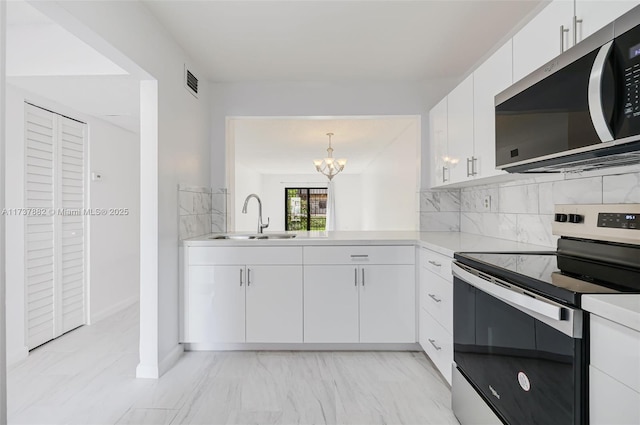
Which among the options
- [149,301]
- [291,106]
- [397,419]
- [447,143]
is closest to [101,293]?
[149,301]

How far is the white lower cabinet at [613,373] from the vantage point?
805mm

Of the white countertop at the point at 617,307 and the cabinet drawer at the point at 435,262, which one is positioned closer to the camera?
the white countertop at the point at 617,307

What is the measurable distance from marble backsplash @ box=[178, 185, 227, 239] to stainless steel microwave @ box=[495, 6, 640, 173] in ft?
7.02

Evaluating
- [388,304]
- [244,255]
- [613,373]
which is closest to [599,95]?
[613,373]

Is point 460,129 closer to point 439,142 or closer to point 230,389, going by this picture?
point 439,142

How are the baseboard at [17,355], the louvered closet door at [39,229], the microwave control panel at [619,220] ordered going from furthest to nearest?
the louvered closet door at [39,229]
the baseboard at [17,355]
the microwave control panel at [619,220]

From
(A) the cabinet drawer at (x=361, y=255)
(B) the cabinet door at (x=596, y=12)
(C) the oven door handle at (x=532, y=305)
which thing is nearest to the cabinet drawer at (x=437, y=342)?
(A) the cabinet drawer at (x=361, y=255)

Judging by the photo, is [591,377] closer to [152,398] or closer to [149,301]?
[152,398]

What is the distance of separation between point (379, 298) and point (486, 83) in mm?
1570

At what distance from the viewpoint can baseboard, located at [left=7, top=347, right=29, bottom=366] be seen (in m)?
2.44

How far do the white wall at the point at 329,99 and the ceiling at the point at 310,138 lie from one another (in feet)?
0.26

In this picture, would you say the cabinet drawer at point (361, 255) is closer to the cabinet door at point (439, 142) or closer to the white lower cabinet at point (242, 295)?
the white lower cabinet at point (242, 295)

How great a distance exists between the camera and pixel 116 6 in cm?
179

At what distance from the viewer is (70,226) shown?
10.5 ft
